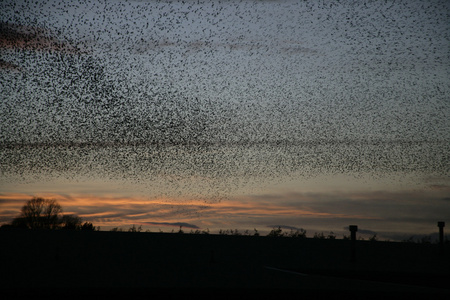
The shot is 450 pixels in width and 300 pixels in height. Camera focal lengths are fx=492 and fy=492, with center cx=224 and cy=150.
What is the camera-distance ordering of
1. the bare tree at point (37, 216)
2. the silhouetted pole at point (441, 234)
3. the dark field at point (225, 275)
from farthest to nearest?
1. the bare tree at point (37, 216)
2. the silhouetted pole at point (441, 234)
3. the dark field at point (225, 275)

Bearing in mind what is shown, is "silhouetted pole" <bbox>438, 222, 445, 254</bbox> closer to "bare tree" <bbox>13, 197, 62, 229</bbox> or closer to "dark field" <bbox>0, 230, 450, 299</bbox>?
"dark field" <bbox>0, 230, 450, 299</bbox>

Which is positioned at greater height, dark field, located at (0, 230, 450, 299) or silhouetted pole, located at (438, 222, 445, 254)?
silhouetted pole, located at (438, 222, 445, 254)

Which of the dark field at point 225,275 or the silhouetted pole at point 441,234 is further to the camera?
the silhouetted pole at point 441,234

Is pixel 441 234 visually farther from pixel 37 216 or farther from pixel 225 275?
pixel 37 216

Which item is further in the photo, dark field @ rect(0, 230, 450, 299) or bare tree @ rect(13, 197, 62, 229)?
bare tree @ rect(13, 197, 62, 229)

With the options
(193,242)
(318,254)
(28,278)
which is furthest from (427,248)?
(28,278)

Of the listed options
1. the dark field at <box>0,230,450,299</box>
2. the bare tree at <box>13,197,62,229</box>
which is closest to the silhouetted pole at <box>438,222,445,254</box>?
the dark field at <box>0,230,450,299</box>

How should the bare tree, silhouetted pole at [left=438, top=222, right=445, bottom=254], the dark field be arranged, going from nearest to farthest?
1. the dark field
2. silhouetted pole at [left=438, top=222, right=445, bottom=254]
3. the bare tree

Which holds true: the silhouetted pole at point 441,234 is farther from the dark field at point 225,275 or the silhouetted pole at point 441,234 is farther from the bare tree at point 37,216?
the bare tree at point 37,216

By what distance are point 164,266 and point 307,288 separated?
9.01 metres

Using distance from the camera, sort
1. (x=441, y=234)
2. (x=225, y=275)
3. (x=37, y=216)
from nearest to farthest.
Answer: (x=225, y=275), (x=441, y=234), (x=37, y=216)

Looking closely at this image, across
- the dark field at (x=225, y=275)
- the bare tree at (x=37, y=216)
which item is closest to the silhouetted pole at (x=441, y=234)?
the dark field at (x=225, y=275)

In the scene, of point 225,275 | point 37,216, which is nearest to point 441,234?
point 225,275

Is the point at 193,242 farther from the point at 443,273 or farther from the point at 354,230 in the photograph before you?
the point at 443,273
